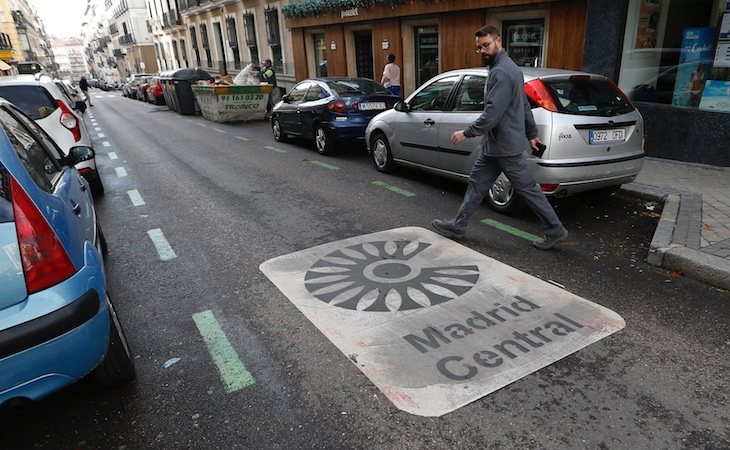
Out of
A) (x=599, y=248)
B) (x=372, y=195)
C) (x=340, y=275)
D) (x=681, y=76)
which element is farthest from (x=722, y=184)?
(x=340, y=275)

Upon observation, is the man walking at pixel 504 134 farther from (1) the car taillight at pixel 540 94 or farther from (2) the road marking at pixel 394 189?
(2) the road marking at pixel 394 189

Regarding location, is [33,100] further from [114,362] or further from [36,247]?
[36,247]

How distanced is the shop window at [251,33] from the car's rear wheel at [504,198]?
22.3 metres

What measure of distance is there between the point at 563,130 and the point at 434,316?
104 inches

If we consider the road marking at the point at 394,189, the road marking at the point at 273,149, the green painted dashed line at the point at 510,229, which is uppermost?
the green painted dashed line at the point at 510,229

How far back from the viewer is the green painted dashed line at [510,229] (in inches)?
197

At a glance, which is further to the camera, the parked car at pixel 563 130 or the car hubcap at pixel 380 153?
the car hubcap at pixel 380 153

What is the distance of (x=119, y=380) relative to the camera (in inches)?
111

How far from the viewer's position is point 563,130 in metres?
4.94

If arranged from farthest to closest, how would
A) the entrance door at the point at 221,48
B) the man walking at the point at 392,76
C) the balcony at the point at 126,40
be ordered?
the balcony at the point at 126,40 → the entrance door at the point at 221,48 → the man walking at the point at 392,76

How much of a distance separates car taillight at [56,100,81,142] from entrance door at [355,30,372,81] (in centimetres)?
1154

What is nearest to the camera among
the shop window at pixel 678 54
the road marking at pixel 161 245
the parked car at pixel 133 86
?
the road marking at pixel 161 245

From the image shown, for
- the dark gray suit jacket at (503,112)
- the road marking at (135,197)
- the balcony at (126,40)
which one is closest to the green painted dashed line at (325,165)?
the road marking at (135,197)

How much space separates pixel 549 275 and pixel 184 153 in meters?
8.89
